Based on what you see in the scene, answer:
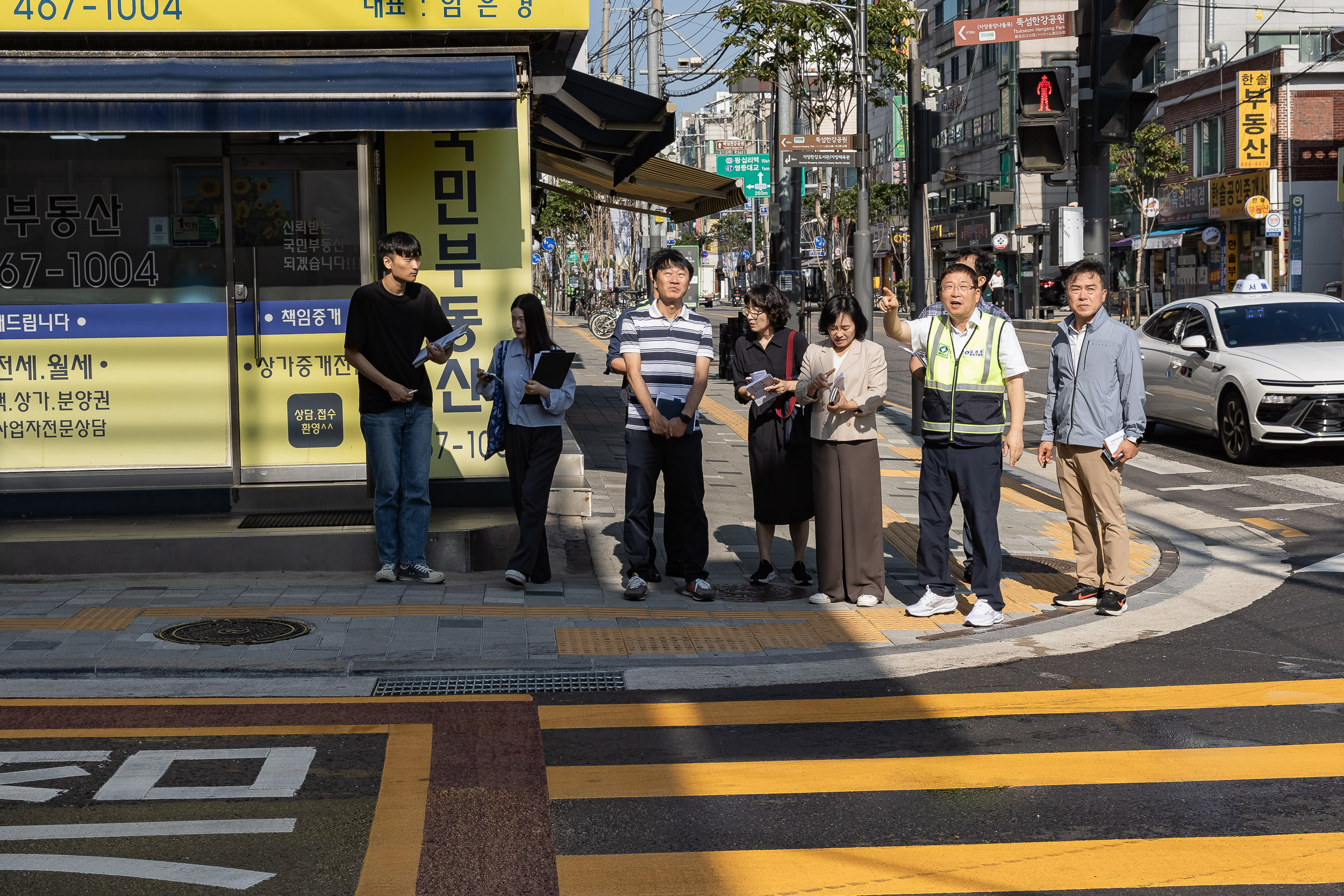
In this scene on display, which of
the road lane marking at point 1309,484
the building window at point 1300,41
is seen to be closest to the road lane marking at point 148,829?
the road lane marking at point 1309,484

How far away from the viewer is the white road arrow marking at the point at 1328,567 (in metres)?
8.81

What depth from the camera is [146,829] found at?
14.0ft

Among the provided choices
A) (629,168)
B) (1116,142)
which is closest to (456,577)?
(1116,142)

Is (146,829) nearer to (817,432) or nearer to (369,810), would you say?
(369,810)

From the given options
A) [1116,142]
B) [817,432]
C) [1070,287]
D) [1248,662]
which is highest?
[1116,142]

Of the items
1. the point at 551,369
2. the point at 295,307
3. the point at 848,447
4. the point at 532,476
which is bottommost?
the point at 532,476

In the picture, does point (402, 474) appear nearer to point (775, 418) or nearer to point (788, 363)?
point (775, 418)

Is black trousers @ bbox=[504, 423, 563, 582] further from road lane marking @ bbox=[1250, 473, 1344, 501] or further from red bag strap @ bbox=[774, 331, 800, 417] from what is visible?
road lane marking @ bbox=[1250, 473, 1344, 501]

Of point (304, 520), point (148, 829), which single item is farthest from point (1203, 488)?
point (148, 829)

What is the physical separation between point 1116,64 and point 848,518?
3.96m

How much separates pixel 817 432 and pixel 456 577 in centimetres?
242

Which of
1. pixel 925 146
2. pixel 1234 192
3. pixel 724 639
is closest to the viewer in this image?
pixel 724 639

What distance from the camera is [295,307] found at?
31.1 feet

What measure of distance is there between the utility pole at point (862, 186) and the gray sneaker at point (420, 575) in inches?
430
